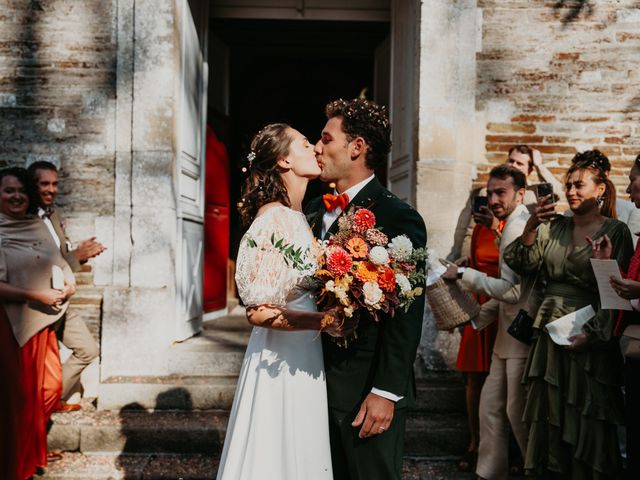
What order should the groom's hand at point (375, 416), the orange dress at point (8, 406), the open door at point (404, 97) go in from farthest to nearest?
the open door at point (404, 97) → the orange dress at point (8, 406) → the groom's hand at point (375, 416)

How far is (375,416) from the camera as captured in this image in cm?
280

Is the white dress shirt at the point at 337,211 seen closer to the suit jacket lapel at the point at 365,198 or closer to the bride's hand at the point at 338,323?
the suit jacket lapel at the point at 365,198

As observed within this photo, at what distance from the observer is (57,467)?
198 inches

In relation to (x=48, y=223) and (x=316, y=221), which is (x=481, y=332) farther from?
(x=48, y=223)

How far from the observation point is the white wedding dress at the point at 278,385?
2.81m

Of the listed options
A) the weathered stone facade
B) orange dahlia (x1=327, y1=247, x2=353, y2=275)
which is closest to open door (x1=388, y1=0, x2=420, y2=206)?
the weathered stone facade

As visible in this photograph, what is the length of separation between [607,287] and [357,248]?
1.97 meters

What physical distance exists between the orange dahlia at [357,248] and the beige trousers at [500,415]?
240 cm

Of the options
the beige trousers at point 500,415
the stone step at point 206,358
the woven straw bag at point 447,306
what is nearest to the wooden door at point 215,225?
the stone step at point 206,358

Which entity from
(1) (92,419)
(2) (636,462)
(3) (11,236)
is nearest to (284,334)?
(2) (636,462)

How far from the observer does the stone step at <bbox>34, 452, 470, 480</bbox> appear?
193 inches

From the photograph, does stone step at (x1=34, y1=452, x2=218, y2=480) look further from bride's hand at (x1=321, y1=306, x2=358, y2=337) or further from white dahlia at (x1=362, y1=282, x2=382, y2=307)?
white dahlia at (x1=362, y1=282, x2=382, y2=307)

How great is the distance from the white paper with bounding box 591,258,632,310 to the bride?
72.4 inches

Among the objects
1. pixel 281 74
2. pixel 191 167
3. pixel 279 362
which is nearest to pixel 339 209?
pixel 279 362
